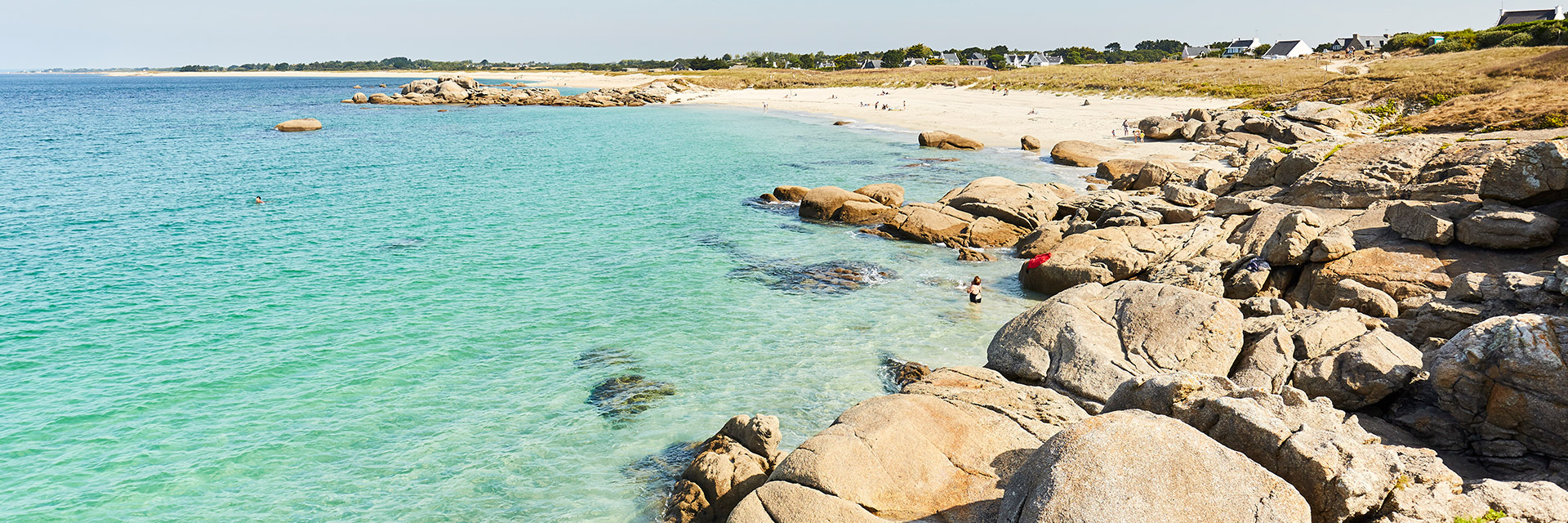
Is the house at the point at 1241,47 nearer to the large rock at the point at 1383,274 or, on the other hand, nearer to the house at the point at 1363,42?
the house at the point at 1363,42

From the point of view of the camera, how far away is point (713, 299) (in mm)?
22203

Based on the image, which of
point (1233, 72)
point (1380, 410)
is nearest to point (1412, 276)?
point (1380, 410)

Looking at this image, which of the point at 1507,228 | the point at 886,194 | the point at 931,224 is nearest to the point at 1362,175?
the point at 1507,228

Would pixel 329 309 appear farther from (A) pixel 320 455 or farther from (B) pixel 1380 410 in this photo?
(B) pixel 1380 410

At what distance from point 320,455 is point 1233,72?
292 feet

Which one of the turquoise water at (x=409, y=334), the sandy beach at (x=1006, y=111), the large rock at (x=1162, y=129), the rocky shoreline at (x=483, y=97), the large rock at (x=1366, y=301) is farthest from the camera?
the rocky shoreline at (x=483, y=97)

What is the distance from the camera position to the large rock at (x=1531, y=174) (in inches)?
618

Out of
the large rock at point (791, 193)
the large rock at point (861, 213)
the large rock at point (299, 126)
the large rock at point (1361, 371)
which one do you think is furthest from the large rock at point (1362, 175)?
the large rock at point (299, 126)

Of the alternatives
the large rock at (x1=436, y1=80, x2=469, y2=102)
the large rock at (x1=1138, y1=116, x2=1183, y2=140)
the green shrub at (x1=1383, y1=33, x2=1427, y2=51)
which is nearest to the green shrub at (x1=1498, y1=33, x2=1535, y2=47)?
the green shrub at (x1=1383, y1=33, x2=1427, y2=51)

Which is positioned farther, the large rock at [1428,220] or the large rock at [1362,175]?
the large rock at [1362,175]

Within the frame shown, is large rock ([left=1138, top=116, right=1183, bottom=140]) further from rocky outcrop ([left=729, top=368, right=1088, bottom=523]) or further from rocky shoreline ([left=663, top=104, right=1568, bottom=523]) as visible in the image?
rocky outcrop ([left=729, top=368, right=1088, bottom=523])

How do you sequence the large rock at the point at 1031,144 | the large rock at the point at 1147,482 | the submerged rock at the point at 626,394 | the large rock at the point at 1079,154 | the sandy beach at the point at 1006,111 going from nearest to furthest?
the large rock at the point at 1147,482 → the submerged rock at the point at 626,394 → the large rock at the point at 1079,154 → the large rock at the point at 1031,144 → the sandy beach at the point at 1006,111

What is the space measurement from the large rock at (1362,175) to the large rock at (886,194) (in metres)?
14.4

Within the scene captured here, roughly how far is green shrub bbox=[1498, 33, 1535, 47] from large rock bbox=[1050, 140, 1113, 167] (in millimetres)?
46731
